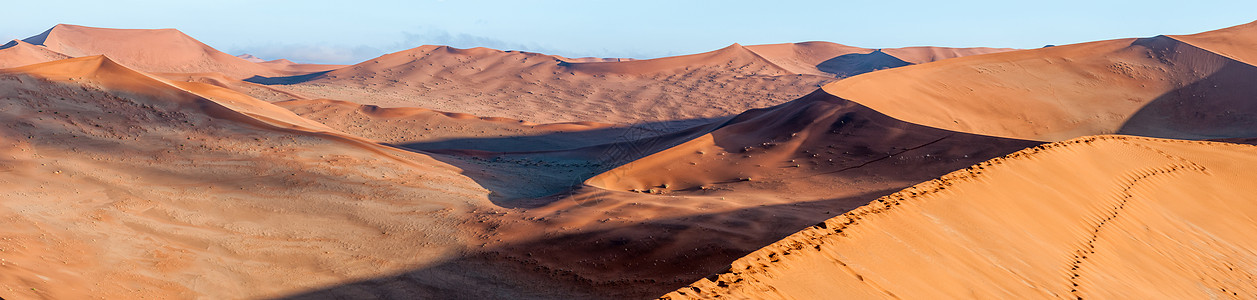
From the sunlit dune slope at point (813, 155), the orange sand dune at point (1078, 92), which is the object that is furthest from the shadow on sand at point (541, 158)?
the orange sand dune at point (1078, 92)

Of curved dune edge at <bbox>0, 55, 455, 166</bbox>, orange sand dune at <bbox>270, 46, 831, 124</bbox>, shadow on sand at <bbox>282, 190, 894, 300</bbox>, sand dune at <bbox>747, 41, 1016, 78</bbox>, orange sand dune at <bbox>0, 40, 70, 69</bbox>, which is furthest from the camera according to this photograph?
sand dune at <bbox>747, 41, 1016, 78</bbox>

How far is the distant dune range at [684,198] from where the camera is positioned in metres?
7.30

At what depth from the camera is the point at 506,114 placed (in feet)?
118

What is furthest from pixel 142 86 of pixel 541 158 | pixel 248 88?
pixel 248 88

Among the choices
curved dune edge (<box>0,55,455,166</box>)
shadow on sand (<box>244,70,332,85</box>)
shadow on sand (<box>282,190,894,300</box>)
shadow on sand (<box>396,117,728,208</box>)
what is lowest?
shadow on sand (<box>396,117,728,208</box>)

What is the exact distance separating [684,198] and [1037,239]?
5577 millimetres

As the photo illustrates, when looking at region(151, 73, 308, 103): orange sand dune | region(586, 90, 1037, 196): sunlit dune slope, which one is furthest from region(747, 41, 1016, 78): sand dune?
region(586, 90, 1037, 196): sunlit dune slope

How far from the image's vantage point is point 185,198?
11688mm

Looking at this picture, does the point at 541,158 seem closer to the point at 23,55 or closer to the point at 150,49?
the point at 23,55

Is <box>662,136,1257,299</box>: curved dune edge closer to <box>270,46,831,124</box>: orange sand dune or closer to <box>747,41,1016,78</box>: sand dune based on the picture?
<box>270,46,831,124</box>: orange sand dune

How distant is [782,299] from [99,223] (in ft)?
33.0

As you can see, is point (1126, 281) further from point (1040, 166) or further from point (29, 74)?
point (29, 74)

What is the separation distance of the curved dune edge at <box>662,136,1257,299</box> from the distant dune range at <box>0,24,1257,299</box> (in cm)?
4

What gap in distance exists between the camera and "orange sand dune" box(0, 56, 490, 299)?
8469 mm
